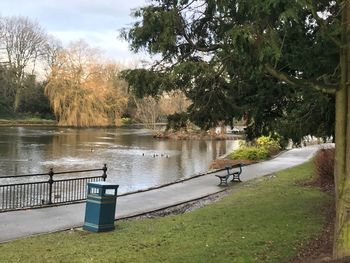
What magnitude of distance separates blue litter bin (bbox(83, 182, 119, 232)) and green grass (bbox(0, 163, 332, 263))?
24 cm

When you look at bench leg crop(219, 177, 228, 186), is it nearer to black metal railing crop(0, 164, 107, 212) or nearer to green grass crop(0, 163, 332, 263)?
black metal railing crop(0, 164, 107, 212)

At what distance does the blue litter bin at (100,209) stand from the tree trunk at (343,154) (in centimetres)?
517

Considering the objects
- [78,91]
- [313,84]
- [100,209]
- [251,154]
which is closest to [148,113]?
[78,91]

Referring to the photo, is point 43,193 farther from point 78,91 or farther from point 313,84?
point 78,91

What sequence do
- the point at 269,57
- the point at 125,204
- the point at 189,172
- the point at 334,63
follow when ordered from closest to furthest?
the point at 269,57 < the point at 334,63 < the point at 125,204 < the point at 189,172

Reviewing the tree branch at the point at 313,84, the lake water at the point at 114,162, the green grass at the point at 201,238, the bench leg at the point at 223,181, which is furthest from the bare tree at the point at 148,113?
the tree branch at the point at 313,84

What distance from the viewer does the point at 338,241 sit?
6977 mm

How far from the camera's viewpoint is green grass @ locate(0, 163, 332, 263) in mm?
7891

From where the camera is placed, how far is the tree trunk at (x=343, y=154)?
6.91 meters

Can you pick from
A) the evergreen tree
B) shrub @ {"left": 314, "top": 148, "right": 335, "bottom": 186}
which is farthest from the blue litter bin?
shrub @ {"left": 314, "top": 148, "right": 335, "bottom": 186}

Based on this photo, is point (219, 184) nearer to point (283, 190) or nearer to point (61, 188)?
point (283, 190)

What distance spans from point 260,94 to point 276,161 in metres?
19.0

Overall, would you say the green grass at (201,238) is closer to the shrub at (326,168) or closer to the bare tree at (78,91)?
the shrub at (326,168)

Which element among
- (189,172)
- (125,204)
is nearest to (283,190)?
(125,204)
